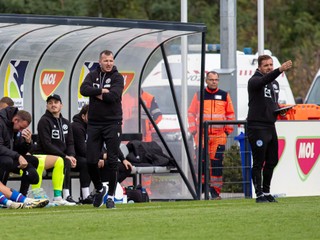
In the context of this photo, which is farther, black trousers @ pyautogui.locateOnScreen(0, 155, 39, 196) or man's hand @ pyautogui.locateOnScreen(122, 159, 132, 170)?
man's hand @ pyautogui.locateOnScreen(122, 159, 132, 170)

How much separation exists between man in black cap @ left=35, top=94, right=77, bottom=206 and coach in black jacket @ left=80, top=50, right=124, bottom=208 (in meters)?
2.01

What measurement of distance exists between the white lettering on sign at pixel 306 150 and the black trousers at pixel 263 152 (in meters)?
3.26

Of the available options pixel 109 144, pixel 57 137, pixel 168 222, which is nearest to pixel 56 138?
pixel 57 137

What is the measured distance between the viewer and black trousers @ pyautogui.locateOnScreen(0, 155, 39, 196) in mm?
17234

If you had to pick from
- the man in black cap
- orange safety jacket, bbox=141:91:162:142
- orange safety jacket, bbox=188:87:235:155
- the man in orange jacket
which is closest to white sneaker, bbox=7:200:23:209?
the man in black cap

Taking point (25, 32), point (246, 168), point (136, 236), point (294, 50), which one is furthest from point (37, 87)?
point (294, 50)

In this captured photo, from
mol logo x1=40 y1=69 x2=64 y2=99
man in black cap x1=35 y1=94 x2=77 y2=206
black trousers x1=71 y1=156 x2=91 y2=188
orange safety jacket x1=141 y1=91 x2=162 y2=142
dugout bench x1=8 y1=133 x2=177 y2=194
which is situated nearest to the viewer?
man in black cap x1=35 y1=94 x2=77 y2=206

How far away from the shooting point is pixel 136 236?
12.1 m

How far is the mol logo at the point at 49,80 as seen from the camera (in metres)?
20.2

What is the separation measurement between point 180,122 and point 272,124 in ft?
12.3

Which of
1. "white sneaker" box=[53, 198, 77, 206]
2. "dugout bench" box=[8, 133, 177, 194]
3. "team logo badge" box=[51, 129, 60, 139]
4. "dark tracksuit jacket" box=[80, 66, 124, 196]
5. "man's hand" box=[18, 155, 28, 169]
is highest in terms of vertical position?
"dark tracksuit jacket" box=[80, 66, 124, 196]

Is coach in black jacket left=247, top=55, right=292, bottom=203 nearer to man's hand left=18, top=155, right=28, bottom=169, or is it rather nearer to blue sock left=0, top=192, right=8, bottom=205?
man's hand left=18, top=155, right=28, bottom=169

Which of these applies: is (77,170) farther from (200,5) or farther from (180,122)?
(200,5)

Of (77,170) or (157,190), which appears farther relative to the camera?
(157,190)
